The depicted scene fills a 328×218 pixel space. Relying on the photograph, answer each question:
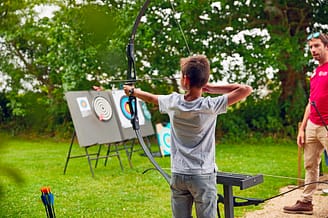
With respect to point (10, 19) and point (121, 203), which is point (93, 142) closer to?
point (121, 203)

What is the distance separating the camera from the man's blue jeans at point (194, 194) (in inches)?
72.1

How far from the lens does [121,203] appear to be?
11.8 feet

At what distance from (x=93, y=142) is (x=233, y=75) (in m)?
3.17

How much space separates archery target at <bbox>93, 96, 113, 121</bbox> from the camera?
5152mm

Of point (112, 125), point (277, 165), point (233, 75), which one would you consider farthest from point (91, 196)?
point (233, 75)

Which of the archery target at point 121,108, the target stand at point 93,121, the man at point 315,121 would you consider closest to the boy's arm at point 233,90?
the man at point 315,121

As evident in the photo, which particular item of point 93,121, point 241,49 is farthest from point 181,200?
point 241,49

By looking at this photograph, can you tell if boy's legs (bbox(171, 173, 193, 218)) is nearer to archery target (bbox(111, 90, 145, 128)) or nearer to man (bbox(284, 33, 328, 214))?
man (bbox(284, 33, 328, 214))

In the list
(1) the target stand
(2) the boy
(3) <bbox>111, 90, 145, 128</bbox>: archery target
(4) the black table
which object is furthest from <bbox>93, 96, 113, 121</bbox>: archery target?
(2) the boy

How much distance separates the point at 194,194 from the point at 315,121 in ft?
4.87

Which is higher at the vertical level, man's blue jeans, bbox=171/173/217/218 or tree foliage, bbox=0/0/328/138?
tree foliage, bbox=0/0/328/138

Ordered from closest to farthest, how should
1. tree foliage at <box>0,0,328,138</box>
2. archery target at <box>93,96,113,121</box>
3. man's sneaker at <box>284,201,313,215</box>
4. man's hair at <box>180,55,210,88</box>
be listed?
1. man's hair at <box>180,55,210,88</box>
2. man's sneaker at <box>284,201,313,215</box>
3. archery target at <box>93,96,113,121</box>
4. tree foliage at <box>0,0,328,138</box>

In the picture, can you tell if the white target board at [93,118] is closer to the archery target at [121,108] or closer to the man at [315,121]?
the archery target at [121,108]

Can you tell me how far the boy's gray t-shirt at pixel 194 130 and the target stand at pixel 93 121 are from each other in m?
2.88
